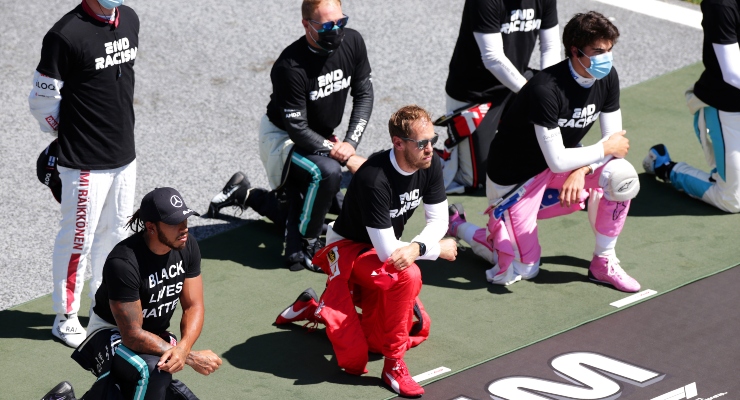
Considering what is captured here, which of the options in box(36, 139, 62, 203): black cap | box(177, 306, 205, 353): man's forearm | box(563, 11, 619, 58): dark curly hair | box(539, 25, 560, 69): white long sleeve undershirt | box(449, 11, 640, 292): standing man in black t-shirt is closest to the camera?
box(177, 306, 205, 353): man's forearm

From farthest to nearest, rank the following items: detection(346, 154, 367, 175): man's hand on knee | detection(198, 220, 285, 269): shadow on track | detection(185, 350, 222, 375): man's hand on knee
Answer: detection(198, 220, 285, 269): shadow on track
detection(346, 154, 367, 175): man's hand on knee
detection(185, 350, 222, 375): man's hand on knee

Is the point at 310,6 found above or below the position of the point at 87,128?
above

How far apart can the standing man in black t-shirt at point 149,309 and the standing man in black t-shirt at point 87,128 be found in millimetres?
985

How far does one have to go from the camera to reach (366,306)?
611 cm

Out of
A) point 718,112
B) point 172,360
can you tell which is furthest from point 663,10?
point 172,360

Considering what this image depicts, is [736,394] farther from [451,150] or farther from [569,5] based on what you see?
[569,5]

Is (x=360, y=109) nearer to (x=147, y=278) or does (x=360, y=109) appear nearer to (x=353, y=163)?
(x=353, y=163)

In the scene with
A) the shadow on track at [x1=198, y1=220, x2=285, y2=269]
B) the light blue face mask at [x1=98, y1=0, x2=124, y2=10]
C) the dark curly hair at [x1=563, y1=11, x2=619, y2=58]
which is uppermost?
the light blue face mask at [x1=98, y1=0, x2=124, y2=10]

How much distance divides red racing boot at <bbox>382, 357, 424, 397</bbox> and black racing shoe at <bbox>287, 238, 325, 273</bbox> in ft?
4.85

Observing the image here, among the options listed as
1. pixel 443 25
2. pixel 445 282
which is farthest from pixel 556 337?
pixel 443 25

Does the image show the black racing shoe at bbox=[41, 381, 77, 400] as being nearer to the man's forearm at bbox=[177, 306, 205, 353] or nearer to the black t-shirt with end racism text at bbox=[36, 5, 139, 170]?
the man's forearm at bbox=[177, 306, 205, 353]

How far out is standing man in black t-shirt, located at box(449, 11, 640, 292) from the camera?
6605mm

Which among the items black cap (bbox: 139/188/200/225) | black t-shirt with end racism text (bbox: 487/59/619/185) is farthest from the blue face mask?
black cap (bbox: 139/188/200/225)

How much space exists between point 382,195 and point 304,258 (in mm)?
1550
